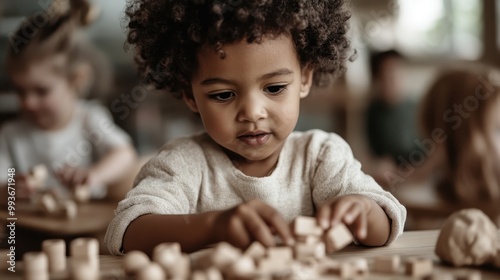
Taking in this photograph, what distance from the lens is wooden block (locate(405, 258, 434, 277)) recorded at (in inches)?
27.0

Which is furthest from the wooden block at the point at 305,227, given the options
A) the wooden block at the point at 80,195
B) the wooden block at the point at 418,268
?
the wooden block at the point at 80,195

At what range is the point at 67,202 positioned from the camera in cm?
180

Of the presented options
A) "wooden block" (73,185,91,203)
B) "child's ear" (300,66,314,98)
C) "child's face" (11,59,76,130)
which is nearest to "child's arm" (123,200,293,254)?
"child's ear" (300,66,314,98)

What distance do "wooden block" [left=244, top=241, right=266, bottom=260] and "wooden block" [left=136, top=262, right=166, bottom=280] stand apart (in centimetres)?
9

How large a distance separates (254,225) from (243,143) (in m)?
0.22

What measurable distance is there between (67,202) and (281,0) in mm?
1110

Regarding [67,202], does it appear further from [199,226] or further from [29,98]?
[199,226]

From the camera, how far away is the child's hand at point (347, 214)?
759 millimetres

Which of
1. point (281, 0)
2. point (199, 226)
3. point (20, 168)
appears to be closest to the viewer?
point (199, 226)

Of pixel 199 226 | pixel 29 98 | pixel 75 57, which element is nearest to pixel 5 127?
pixel 29 98

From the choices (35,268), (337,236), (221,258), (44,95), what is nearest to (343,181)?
(337,236)

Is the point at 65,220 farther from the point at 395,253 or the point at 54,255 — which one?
the point at 395,253

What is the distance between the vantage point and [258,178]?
1000 millimetres

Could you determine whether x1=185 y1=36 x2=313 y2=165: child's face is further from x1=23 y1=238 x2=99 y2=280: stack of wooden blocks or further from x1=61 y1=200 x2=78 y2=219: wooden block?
x1=61 y1=200 x2=78 y2=219: wooden block
